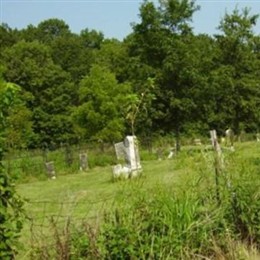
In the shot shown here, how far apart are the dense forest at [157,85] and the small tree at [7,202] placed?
2165 centimetres

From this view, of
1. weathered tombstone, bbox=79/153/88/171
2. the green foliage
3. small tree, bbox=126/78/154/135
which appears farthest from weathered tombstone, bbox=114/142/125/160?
the green foliage

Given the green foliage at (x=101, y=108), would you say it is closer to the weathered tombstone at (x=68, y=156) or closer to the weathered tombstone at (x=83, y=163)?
the weathered tombstone at (x=68, y=156)

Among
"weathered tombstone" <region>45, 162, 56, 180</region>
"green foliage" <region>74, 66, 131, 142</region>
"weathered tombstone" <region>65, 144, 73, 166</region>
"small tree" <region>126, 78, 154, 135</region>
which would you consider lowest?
"weathered tombstone" <region>45, 162, 56, 180</region>

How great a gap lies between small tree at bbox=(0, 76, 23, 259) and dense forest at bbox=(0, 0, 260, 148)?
71.0ft

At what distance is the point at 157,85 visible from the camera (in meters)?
36.5

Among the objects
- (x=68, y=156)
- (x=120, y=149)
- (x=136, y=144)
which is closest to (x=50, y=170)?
(x=120, y=149)

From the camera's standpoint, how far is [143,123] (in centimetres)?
3828

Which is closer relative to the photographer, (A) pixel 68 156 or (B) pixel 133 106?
(B) pixel 133 106

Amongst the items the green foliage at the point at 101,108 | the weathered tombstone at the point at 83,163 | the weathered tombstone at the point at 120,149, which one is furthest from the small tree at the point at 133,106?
the green foliage at the point at 101,108

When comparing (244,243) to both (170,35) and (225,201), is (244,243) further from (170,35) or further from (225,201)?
(170,35)

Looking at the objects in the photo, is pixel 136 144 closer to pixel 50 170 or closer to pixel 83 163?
pixel 50 170

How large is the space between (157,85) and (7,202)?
31742 mm

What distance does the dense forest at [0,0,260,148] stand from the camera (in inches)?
1428

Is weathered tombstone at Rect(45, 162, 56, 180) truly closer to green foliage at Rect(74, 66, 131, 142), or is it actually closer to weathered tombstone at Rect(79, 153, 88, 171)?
weathered tombstone at Rect(79, 153, 88, 171)
